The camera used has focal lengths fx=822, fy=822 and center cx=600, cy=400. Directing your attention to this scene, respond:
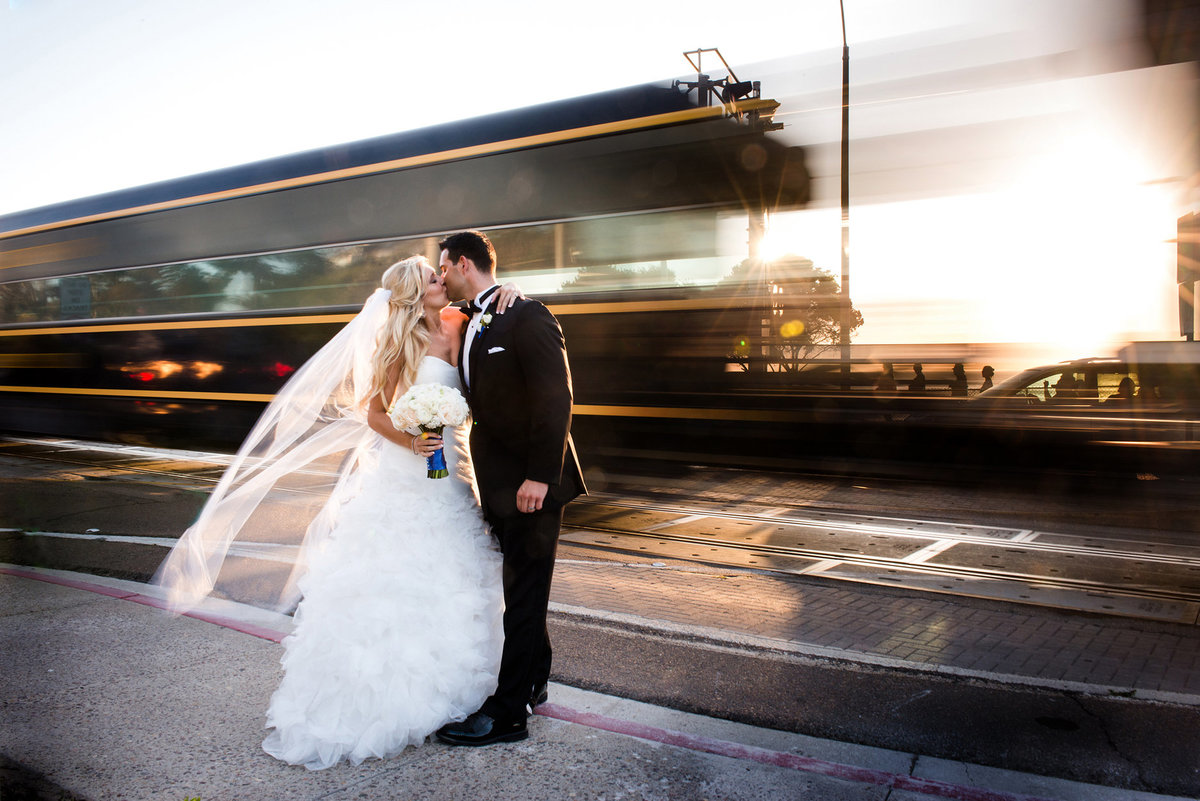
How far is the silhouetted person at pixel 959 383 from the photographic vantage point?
5324mm

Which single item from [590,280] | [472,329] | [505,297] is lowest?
[472,329]

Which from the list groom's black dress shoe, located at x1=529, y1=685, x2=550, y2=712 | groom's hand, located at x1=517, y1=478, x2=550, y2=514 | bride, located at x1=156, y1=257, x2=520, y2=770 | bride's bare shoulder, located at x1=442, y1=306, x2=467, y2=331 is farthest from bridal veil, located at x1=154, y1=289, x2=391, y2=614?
groom's black dress shoe, located at x1=529, y1=685, x2=550, y2=712

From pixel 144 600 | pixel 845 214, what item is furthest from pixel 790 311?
pixel 144 600

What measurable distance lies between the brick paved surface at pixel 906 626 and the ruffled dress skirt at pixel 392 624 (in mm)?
1513

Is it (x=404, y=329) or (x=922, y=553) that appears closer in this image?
(x=404, y=329)

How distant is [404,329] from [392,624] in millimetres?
1082

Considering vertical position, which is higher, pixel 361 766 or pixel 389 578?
pixel 389 578

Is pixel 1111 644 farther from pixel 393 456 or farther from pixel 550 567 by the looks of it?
pixel 393 456

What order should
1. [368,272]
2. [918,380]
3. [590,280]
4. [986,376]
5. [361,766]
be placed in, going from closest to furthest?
[361,766]
[986,376]
[918,380]
[590,280]
[368,272]

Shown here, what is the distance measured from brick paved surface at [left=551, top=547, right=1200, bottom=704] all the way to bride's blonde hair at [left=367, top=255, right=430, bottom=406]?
1.93 metres

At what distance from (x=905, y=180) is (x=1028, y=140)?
74cm

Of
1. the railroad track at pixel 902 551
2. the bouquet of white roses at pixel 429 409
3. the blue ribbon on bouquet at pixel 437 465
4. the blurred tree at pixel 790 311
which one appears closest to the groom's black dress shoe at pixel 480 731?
the blue ribbon on bouquet at pixel 437 465

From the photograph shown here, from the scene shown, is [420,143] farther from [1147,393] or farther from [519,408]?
[1147,393]

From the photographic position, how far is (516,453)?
9.91 ft
